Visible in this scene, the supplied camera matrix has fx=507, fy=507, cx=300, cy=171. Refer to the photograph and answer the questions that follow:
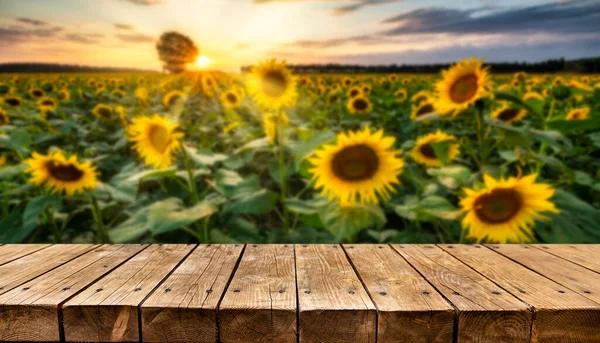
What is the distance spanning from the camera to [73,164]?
2090 millimetres

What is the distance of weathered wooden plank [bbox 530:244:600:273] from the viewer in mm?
1339

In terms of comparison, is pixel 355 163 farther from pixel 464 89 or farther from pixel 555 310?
pixel 555 310

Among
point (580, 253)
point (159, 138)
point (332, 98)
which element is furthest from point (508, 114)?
point (332, 98)

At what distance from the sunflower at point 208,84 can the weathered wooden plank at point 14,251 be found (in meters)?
3.14

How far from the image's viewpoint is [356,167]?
1.92m

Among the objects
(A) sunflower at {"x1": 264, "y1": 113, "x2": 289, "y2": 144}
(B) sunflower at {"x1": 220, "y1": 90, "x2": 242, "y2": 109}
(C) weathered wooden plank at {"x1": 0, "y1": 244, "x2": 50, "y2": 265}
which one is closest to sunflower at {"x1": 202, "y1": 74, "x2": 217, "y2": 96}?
(B) sunflower at {"x1": 220, "y1": 90, "x2": 242, "y2": 109}

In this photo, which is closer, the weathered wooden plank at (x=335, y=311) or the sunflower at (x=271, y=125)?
the weathered wooden plank at (x=335, y=311)

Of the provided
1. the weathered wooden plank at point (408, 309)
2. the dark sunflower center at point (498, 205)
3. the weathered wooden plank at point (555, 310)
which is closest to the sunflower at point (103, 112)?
the dark sunflower center at point (498, 205)

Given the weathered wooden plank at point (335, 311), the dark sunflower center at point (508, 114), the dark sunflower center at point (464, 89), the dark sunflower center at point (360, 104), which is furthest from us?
the dark sunflower center at point (360, 104)

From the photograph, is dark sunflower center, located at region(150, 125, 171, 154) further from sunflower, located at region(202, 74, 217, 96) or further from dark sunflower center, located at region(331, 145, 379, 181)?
sunflower, located at region(202, 74, 217, 96)

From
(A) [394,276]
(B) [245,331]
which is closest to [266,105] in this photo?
(A) [394,276]

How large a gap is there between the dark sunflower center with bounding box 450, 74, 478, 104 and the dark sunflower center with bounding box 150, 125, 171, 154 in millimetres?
1174

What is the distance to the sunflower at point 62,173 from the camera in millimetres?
2086

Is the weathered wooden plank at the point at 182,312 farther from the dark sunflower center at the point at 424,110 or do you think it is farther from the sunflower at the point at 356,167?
the dark sunflower center at the point at 424,110
